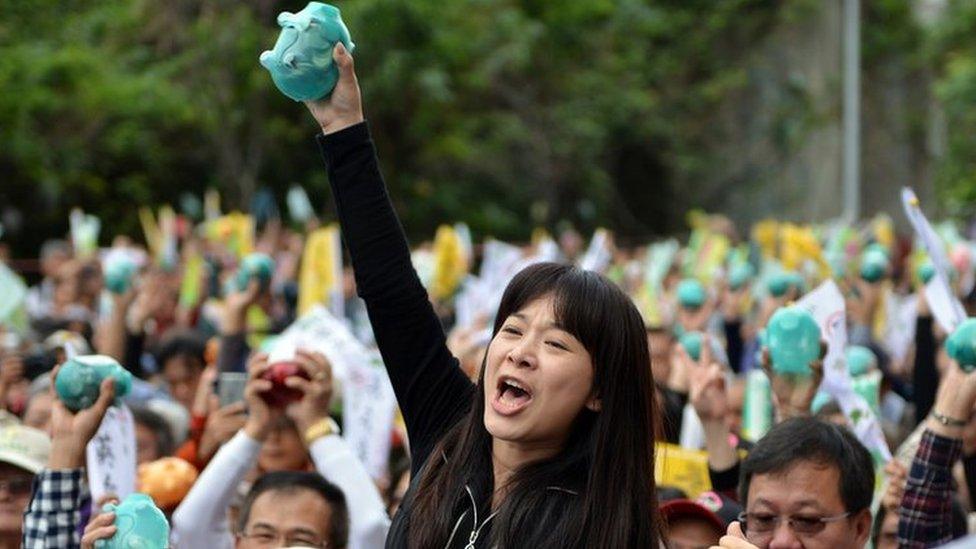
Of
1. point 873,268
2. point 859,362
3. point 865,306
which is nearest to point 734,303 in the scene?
point 865,306

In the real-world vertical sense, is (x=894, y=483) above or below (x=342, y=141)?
below

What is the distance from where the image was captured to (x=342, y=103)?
337cm

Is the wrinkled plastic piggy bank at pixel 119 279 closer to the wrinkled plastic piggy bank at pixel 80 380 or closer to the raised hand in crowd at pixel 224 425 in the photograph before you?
the raised hand in crowd at pixel 224 425

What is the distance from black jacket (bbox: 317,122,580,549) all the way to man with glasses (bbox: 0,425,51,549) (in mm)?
1490

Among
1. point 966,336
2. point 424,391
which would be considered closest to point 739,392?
point 966,336

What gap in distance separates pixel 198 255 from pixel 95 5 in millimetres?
9797

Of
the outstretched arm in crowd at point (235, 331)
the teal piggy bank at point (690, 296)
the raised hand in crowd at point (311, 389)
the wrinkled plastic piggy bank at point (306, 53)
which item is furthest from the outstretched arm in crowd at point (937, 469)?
the teal piggy bank at point (690, 296)

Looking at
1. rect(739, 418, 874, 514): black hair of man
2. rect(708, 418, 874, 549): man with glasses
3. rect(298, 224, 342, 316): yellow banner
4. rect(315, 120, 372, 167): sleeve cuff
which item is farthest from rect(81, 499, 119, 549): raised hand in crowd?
rect(298, 224, 342, 316): yellow banner

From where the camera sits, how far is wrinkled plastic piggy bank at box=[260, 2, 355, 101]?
3324 millimetres

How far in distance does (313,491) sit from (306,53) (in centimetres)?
152

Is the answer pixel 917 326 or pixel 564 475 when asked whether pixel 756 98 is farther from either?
pixel 564 475

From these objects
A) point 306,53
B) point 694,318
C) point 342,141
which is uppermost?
point 306,53

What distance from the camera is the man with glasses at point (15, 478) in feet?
14.8

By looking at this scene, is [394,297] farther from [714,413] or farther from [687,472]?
[687,472]
